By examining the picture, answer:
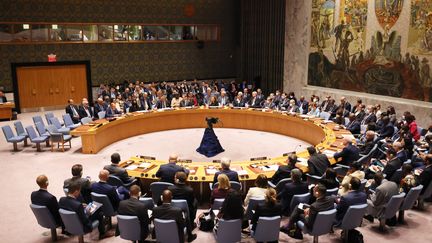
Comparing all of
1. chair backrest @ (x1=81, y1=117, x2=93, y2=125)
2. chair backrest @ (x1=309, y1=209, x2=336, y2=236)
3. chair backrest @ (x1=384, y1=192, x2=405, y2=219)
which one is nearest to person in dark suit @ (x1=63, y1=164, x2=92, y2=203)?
chair backrest @ (x1=309, y1=209, x2=336, y2=236)

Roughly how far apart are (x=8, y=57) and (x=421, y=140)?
17038mm

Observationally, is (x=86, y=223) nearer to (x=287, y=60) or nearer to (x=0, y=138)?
(x=0, y=138)

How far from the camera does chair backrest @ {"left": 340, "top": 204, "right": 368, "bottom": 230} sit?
606 cm

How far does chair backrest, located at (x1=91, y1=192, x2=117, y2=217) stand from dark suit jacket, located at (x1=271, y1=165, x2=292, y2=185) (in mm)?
3093

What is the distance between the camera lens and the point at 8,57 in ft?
58.3

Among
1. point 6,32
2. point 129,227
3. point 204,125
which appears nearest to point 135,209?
point 129,227

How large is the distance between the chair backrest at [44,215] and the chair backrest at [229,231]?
2.69 meters

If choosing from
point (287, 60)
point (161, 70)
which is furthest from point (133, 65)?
point (287, 60)

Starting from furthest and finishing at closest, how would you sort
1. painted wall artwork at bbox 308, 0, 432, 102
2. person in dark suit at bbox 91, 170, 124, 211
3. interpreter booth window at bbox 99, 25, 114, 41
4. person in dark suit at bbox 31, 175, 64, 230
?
interpreter booth window at bbox 99, 25, 114, 41 → painted wall artwork at bbox 308, 0, 432, 102 → person in dark suit at bbox 91, 170, 124, 211 → person in dark suit at bbox 31, 175, 64, 230

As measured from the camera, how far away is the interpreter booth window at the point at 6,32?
17.3 meters

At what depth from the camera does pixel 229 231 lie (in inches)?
231

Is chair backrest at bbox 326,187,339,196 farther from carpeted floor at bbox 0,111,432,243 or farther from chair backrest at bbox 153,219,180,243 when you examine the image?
chair backrest at bbox 153,219,180,243

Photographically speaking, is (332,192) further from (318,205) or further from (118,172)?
(118,172)

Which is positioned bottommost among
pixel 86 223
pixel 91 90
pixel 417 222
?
pixel 417 222
